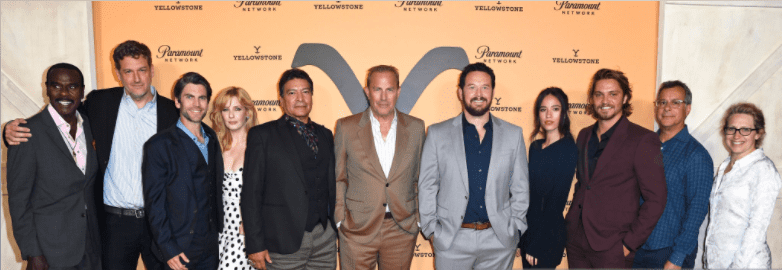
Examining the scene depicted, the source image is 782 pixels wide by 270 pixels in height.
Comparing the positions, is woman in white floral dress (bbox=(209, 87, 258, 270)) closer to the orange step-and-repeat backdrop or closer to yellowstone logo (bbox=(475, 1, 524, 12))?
the orange step-and-repeat backdrop

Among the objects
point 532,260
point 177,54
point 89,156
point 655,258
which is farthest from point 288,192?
point 655,258

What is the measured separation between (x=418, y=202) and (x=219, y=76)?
2294mm

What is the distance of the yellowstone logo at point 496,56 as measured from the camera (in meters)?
3.66

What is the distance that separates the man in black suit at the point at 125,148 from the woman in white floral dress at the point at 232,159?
14.9 inches

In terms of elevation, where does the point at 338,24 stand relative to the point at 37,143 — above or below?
above

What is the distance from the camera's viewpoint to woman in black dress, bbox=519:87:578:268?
265 cm

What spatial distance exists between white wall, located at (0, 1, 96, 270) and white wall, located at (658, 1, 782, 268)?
5.53m

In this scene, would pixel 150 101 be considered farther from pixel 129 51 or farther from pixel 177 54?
pixel 177 54

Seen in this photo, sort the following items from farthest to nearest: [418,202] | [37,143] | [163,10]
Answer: [163,10], [418,202], [37,143]

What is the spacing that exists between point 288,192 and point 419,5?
7.14 feet

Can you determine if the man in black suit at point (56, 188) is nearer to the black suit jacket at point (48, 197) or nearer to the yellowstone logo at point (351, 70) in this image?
the black suit jacket at point (48, 197)

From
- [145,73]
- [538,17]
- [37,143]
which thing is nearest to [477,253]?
[538,17]

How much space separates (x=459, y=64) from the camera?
3.64 metres

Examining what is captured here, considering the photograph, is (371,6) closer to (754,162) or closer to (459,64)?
(459,64)
